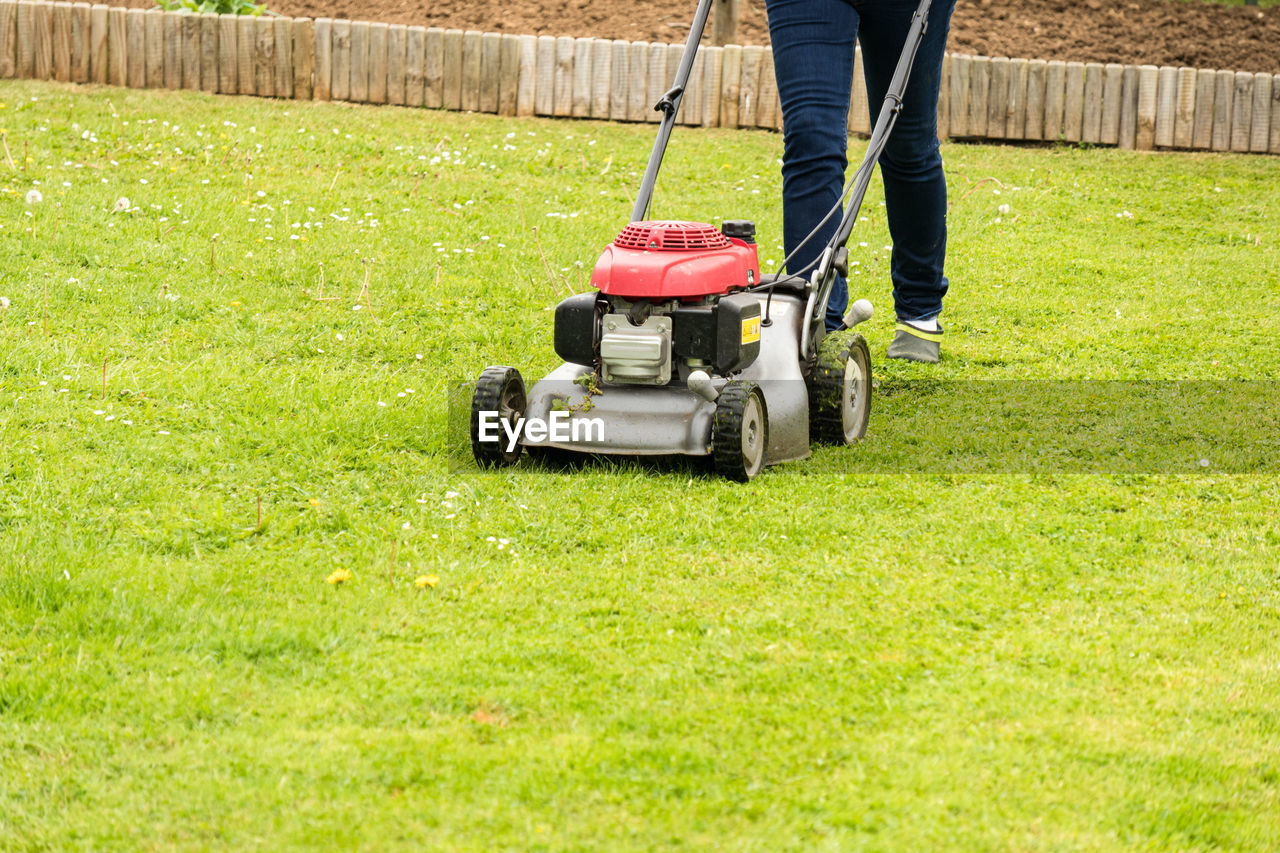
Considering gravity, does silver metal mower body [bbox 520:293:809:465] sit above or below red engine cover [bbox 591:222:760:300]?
below

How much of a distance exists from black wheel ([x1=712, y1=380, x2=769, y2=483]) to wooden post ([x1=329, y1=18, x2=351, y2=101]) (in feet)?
20.8

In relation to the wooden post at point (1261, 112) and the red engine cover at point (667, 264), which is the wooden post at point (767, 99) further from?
the red engine cover at point (667, 264)

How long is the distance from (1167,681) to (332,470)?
204cm

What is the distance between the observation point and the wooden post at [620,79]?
899 cm

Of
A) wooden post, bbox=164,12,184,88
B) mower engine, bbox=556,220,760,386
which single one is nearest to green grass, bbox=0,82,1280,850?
mower engine, bbox=556,220,760,386

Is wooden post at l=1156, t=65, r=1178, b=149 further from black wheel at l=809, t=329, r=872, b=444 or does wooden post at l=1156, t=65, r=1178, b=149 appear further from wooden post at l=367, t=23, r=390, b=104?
black wheel at l=809, t=329, r=872, b=444

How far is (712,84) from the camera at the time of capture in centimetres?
898

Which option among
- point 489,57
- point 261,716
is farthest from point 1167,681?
point 489,57

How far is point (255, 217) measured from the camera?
20.0ft

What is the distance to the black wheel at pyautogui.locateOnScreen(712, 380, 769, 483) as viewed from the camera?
3459mm

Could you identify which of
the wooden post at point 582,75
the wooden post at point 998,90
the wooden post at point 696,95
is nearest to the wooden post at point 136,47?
the wooden post at point 582,75

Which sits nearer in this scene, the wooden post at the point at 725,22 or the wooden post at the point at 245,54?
the wooden post at the point at 245,54

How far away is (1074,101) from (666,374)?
241 inches

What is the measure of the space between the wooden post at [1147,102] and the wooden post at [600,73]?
324cm
